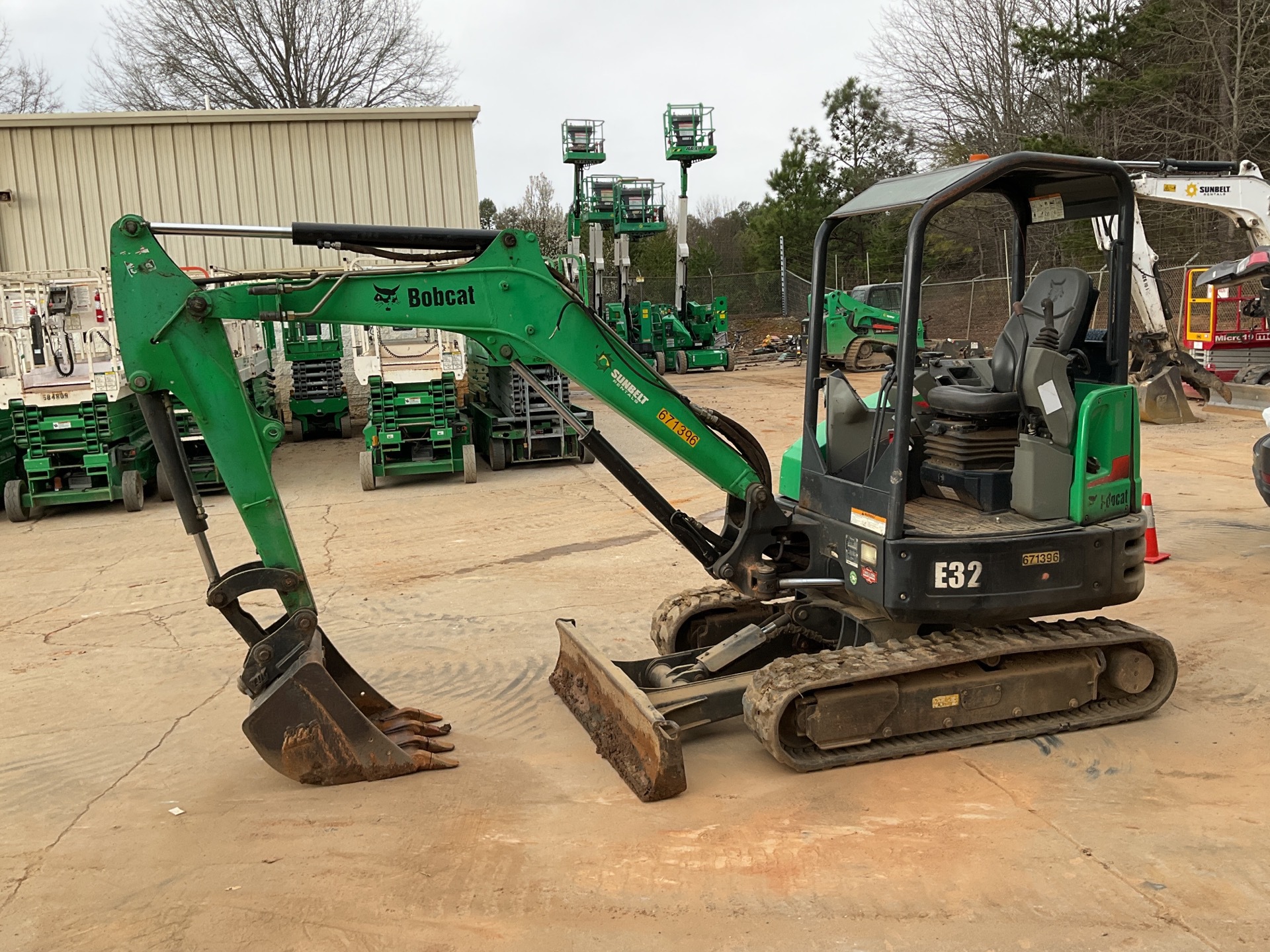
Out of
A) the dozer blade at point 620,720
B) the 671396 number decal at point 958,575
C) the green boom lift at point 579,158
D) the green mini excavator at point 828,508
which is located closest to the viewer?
the dozer blade at point 620,720

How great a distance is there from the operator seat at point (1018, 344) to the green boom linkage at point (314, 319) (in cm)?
124

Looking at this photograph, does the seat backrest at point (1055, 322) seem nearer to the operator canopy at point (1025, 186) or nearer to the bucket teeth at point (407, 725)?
the operator canopy at point (1025, 186)

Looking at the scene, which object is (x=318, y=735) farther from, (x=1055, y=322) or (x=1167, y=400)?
(x=1167, y=400)

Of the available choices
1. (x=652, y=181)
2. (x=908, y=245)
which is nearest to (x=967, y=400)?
(x=908, y=245)

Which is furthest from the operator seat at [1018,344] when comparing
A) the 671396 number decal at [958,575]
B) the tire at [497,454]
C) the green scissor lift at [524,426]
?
the tire at [497,454]

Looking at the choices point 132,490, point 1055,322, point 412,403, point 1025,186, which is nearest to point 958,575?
point 1055,322

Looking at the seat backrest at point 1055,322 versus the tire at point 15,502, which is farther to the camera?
the tire at point 15,502

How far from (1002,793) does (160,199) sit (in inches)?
718

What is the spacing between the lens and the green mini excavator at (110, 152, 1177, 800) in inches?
192

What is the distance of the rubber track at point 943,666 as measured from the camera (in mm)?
4930

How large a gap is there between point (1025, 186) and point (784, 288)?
31.1 metres

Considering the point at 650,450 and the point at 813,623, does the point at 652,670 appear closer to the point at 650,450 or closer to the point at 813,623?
the point at 813,623

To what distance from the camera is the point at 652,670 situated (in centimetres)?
571

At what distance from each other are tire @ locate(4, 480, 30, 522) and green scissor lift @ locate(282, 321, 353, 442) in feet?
16.7
